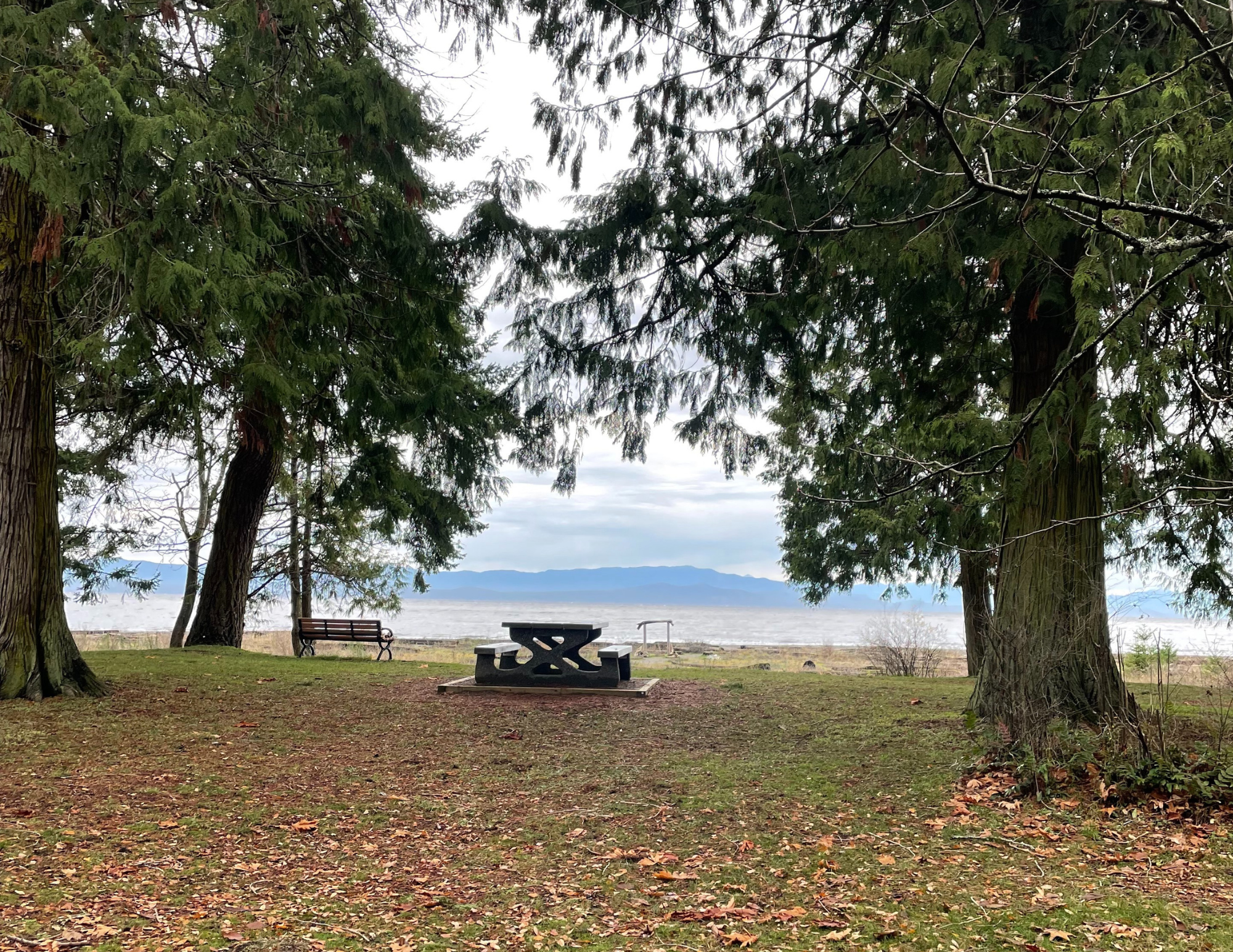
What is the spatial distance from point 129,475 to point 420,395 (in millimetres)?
7682

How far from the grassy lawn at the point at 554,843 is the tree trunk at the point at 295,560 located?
8351mm

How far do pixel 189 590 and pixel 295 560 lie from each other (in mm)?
2620

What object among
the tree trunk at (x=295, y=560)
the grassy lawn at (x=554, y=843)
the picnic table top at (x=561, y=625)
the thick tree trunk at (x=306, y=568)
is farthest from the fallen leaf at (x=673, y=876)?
the thick tree trunk at (x=306, y=568)

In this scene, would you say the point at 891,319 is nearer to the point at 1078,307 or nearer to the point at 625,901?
the point at 1078,307

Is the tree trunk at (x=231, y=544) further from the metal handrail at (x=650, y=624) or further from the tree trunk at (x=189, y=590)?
the metal handrail at (x=650, y=624)

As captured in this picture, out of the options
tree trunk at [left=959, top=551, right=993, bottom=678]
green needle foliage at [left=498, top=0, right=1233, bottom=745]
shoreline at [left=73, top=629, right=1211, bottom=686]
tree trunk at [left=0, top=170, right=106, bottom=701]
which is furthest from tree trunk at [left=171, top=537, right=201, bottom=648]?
tree trunk at [left=959, top=551, right=993, bottom=678]

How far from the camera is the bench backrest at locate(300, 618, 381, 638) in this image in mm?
14031

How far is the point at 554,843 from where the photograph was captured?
4.41 metres

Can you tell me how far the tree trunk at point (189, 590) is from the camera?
1656 cm

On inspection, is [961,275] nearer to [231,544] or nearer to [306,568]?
[231,544]

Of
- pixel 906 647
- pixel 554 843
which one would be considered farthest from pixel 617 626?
pixel 554 843

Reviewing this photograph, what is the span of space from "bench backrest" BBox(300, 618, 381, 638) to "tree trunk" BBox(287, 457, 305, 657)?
0.72 m

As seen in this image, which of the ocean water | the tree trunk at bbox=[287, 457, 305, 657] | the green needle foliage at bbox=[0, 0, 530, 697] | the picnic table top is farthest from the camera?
the ocean water

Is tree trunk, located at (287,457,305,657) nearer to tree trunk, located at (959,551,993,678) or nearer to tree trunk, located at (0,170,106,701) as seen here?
tree trunk, located at (0,170,106,701)
